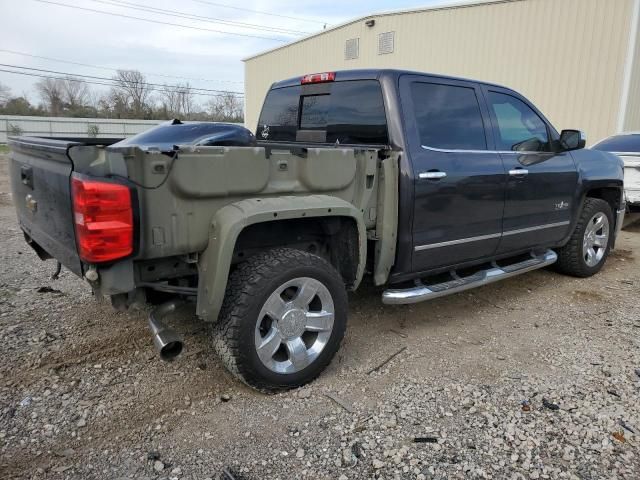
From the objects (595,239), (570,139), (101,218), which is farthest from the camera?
(595,239)

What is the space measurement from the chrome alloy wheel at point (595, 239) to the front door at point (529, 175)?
0.57 meters

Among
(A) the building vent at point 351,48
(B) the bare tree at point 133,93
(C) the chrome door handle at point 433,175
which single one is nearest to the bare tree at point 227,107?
(B) the bare tree at point 133,93

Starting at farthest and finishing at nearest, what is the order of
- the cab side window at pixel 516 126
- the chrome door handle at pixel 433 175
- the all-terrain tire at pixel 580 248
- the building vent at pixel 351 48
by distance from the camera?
the building vent at pixel 351 48, the all-terrain tire at pixel 580 248, the cab side window at pixel 516 126, the chrome door handle at pixel 433 175

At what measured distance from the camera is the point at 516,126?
421 centimetres

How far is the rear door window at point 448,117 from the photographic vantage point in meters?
3.44

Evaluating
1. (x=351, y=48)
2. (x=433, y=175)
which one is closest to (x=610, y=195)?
(x=433, y=175)

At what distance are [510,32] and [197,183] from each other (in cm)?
1289

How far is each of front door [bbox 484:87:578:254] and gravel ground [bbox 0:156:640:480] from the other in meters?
0.77

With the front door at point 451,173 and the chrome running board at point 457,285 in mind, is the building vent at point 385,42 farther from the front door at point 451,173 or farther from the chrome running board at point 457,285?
the front door at point 451,173

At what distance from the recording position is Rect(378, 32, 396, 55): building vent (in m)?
16.0

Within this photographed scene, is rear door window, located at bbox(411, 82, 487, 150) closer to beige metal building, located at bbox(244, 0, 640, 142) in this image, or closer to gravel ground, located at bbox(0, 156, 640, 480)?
gravel ground, located at bbox(0, 156, 640, 480)

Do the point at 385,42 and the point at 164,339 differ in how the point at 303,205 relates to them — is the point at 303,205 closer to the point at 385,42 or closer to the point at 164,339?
the point at 164,339

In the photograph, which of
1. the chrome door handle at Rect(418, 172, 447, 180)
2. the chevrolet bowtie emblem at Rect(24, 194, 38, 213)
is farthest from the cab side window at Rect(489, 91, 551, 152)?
the chevrolet bowtie emblem at Rect(24, 194, 38, 213)

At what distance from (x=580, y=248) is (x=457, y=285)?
2.12 meters
